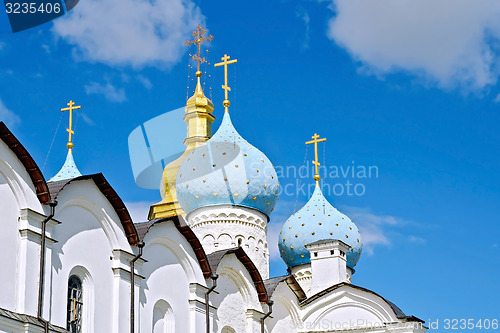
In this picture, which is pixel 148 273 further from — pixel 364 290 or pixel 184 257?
pixel 364 290

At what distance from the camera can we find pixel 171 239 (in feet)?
57.3

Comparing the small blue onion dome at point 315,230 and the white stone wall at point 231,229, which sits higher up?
the small blue onion dome at point 315,230

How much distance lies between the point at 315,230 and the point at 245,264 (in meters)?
5.69

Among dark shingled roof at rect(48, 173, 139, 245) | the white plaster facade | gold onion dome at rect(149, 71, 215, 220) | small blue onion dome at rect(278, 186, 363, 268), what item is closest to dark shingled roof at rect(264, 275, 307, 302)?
the white plaster facade

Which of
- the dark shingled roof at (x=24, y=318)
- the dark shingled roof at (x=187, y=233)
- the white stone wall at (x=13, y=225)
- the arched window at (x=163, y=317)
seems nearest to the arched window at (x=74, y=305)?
the dark shingled roof at (x=24, y=318)

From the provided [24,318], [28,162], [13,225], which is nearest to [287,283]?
[28,162]

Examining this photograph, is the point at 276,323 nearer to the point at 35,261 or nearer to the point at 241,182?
the point at 241,182

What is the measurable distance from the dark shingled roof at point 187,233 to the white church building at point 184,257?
19mm

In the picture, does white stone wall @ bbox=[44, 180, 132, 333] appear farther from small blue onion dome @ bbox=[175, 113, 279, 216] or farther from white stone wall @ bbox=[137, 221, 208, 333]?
small blue onion dome @ bbox=[175, 113, 279, 216]

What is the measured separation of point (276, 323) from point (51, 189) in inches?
295

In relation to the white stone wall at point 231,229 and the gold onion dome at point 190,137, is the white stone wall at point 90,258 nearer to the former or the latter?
the white stone wall at point 231,229

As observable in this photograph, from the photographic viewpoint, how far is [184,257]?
17.8m

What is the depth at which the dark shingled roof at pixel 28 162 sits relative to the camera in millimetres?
14062

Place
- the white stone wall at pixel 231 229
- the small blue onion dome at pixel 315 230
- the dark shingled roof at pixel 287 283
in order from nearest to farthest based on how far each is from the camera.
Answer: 1. the dark shingled roof at pixel 287 283
2. the white stone wall at pixel 231 229
3. the small blue onion dome at pixel 315 230
